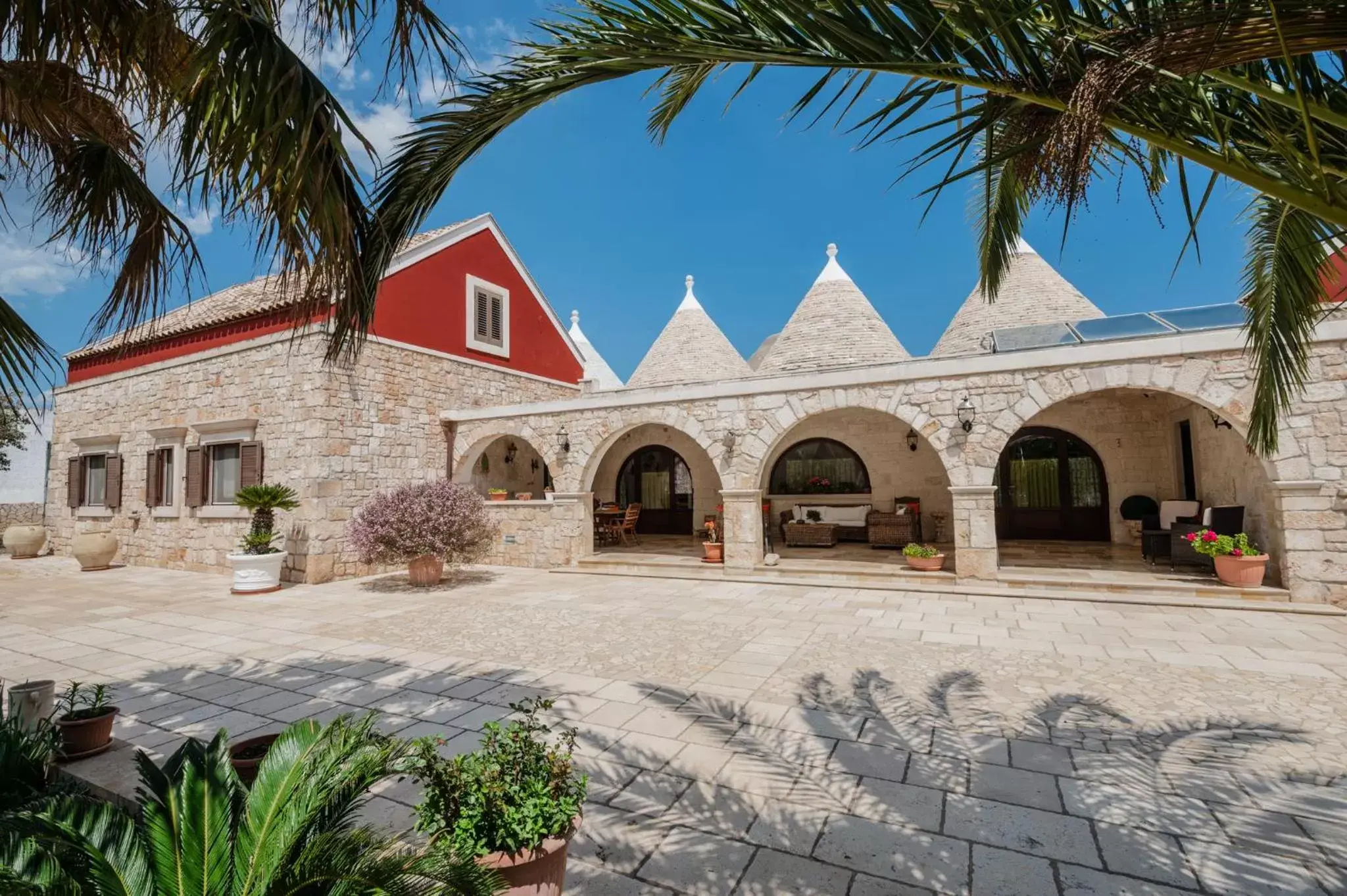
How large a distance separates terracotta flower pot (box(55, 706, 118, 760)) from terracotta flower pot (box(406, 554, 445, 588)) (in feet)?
19.5

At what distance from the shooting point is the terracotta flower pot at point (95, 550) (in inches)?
438

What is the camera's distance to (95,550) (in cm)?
1120

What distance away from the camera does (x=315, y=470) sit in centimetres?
925

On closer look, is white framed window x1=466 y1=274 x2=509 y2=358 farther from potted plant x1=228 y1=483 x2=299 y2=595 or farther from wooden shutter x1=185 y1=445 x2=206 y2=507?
wooden shutter x1=185 y1=445 x2=206 y2=507

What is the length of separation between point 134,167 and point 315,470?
6831mm

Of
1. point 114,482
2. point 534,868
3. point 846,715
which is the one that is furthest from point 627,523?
point 534,868

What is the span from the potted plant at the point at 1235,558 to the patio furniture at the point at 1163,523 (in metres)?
1.12

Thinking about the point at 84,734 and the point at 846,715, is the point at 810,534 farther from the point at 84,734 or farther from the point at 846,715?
the point at 84,734

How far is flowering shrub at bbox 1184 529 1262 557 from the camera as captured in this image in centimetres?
Answer: 671

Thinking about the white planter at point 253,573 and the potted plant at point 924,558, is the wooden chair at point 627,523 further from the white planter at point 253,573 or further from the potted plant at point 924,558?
the white planter at point 253,573

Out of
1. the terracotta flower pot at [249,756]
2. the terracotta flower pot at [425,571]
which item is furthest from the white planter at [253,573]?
the terracotta flower pot at [249,756]

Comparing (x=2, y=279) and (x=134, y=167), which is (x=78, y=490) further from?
(x=2, y=279)

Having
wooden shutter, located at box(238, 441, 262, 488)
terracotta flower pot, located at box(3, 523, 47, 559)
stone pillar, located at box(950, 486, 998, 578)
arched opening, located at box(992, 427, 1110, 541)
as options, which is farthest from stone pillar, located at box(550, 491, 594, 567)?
terracotta flower pot, located at box(3, 523, 47, 559)

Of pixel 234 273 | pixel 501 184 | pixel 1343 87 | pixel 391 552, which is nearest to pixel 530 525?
pixel 391 552
